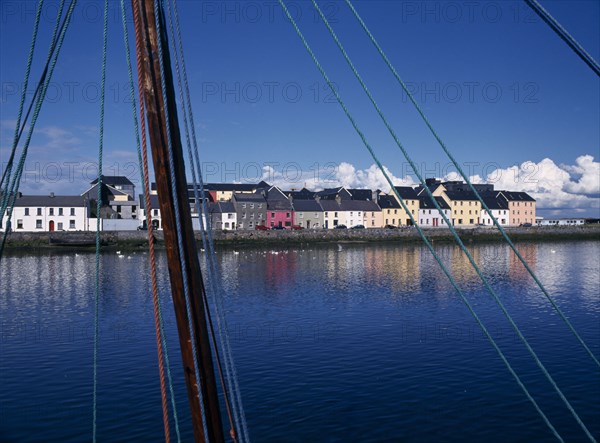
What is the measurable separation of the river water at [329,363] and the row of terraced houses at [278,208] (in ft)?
177

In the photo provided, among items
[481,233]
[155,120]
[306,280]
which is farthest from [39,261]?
[481,233]

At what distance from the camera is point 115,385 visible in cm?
1916

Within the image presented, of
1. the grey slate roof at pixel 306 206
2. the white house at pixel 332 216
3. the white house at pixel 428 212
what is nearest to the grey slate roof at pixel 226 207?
the grey slate roof at pixel 306 206

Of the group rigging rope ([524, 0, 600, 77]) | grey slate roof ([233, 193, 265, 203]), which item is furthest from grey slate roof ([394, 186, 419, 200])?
rigging rope ([524, 0, 600, 77])

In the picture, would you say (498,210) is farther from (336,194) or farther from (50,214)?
(50,214)

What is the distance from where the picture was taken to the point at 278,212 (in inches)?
4835

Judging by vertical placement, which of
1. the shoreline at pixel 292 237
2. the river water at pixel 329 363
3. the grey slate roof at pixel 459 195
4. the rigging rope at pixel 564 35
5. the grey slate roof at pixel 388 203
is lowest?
the river water at pixel 329 363

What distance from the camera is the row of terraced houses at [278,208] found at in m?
98.5

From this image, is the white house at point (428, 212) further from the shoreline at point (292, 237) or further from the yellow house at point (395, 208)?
the shoreline at point (292, 237)

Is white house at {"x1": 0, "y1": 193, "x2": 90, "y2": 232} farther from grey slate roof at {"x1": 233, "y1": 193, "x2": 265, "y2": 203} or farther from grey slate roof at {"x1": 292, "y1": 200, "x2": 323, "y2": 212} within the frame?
grey slate roof at {"x1": 292, "y1": 200, "x2": 323, "y2": 212}

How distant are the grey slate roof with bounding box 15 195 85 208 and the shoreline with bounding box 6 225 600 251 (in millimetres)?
11930

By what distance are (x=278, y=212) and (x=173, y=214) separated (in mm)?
116618

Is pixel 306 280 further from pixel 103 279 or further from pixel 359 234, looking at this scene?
pixel 359 234

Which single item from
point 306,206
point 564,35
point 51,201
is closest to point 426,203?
point 306,206
